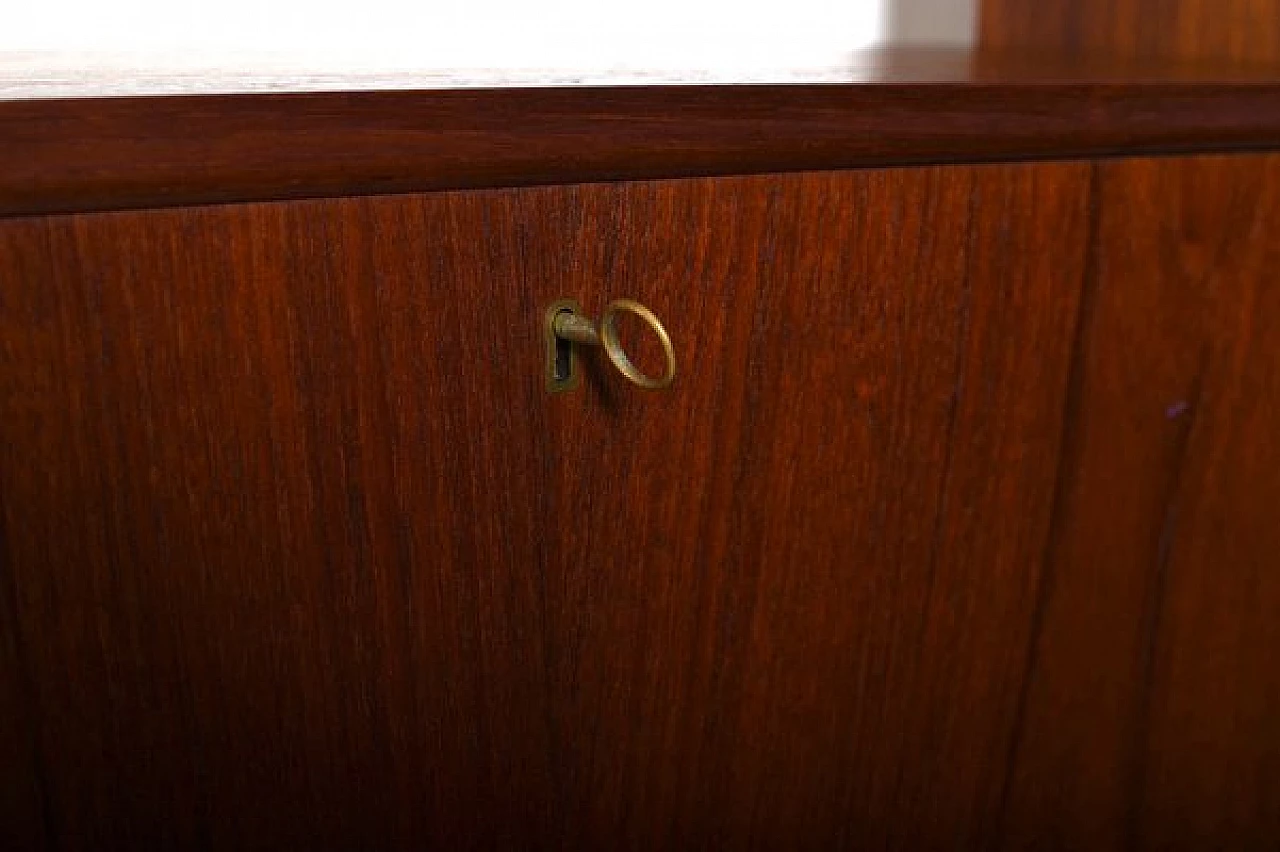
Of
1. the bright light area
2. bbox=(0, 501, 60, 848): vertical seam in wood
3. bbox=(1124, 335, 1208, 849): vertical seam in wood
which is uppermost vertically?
the bright light area

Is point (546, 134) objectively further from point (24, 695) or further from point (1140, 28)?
point (1140, 28)

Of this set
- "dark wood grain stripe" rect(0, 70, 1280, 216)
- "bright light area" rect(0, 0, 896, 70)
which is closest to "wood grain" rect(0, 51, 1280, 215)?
"dark wood grain stripe" rect(0, 70, 1280, 216)

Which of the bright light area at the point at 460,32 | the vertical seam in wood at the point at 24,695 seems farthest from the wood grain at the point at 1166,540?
the vertical seam in wood at the point at 24,695

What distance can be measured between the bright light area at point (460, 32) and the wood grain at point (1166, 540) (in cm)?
16

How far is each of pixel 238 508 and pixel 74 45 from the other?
1.39 feet

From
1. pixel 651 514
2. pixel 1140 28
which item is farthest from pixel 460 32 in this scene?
pixel 651 514

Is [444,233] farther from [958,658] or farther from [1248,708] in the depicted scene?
[1248,708]

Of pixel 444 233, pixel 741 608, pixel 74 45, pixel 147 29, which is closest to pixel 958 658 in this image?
pixel 741 608

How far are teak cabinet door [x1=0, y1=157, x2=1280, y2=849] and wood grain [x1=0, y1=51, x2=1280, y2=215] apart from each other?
1 cm

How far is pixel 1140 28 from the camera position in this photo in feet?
2.55

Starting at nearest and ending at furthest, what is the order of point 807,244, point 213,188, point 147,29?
point 213,188 < point 807,244 < point 147,29

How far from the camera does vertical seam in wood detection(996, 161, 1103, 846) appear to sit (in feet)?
1.70

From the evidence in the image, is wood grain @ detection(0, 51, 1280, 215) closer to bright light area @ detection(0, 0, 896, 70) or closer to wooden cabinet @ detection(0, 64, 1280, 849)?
wooden cabinet @ detection(0, 64, 1280, 849)

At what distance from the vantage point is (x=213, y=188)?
359 millimetres
